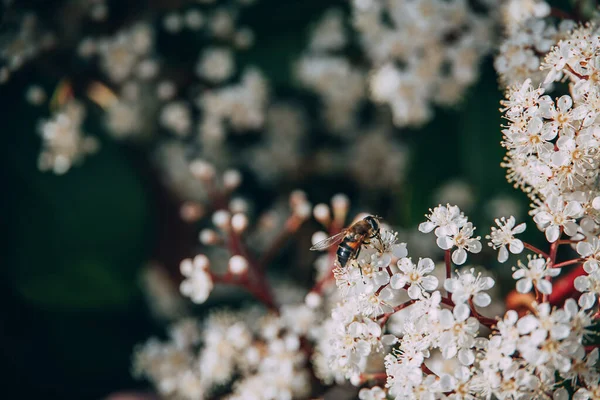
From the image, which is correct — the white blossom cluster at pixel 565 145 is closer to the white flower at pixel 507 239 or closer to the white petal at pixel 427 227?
the white flower at pixel 507 239

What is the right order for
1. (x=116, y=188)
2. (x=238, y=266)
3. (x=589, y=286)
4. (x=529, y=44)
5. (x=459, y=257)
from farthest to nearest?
(x=116, y=188), (x=238, y=266), (x=529, y=44), (x=459, y=257), (x=589, y=286)

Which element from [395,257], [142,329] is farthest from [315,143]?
[395,257]

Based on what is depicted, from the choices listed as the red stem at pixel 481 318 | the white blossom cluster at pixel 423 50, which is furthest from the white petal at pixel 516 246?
the white blossom cluster at pixel 423 50

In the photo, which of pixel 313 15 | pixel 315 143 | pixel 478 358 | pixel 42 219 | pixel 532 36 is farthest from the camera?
pixel 315 143

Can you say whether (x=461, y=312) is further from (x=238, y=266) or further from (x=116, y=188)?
(x=116, y=188)

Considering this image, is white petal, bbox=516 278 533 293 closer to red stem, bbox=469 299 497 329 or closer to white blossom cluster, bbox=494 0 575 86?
red stem, bbox=469 299 497 329

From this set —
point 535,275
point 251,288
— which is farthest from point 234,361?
point 535,275

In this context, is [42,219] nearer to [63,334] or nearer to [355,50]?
[63,334]
